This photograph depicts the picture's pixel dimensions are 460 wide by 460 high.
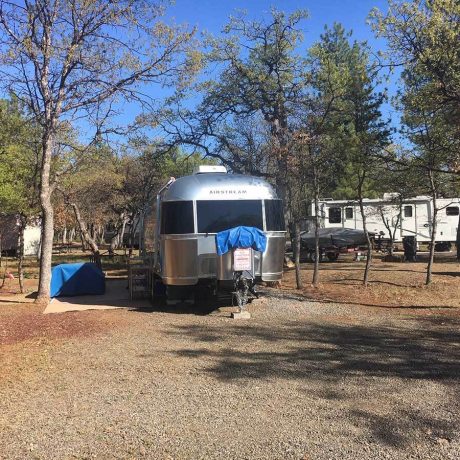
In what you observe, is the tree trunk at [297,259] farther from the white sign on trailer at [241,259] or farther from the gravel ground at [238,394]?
the gravel ground at [238,394]

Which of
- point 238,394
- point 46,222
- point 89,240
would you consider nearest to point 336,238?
point 89,240

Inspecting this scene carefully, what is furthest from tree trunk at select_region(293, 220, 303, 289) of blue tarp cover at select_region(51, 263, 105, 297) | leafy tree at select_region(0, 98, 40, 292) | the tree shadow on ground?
leafy tree at select_region(0, 98, 40, 292)

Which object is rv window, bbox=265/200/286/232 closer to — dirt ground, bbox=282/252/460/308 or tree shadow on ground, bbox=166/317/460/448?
tree shadow on ground, bbox=166/317/460/448

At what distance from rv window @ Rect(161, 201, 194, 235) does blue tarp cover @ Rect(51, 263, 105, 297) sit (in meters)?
4.73

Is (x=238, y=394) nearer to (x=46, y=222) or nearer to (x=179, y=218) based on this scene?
(x=179, y=218)

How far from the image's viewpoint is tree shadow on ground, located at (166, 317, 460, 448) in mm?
4516

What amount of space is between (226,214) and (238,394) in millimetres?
5621

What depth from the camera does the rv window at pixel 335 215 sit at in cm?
2803

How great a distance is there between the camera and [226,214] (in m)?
10.6

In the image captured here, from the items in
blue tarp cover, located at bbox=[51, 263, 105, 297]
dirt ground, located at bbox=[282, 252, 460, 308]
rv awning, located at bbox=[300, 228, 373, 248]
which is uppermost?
rv awning, located at bbox=[300, 228, 373, 248]

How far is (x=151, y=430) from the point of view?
172 inches

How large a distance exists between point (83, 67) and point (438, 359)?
9.46 m

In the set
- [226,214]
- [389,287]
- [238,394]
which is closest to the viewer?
[238,394]

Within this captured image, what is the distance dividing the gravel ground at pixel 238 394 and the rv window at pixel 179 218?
2.16 metres
